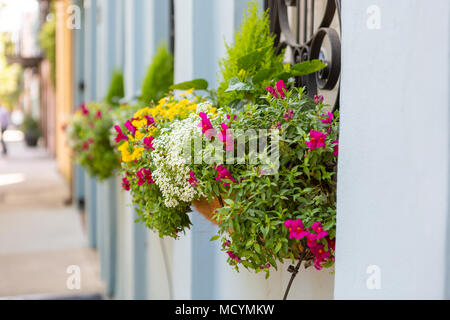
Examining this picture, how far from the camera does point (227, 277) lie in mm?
2590

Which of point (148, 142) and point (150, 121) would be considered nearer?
point (148, 142)

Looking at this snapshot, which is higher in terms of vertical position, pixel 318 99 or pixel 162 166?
pixel 318 99

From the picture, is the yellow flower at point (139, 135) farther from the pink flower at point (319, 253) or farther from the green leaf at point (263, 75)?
the pink flower at point (319, 253)

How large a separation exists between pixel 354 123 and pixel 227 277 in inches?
57.7

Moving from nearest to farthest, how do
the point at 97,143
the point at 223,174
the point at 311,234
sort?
1. the point at 311,234
2. the point at 223,174
3. the point at 97,143

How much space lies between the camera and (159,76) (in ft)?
11.8

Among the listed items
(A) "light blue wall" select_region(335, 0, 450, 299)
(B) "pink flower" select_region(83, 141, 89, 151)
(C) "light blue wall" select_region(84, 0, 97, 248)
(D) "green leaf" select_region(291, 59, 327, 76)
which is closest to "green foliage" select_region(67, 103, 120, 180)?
(B) "pink flower" select_region(83, 141, 89, 151)

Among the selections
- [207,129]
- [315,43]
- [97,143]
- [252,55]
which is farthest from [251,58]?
[97,143]

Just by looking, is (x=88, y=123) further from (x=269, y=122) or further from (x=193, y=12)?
(x=269, y=122)

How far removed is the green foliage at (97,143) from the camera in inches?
190

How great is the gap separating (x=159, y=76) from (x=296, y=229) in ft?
A: 7.93

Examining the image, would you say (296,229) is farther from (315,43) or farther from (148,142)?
(315,43)

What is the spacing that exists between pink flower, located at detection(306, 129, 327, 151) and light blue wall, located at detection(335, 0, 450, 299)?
5 cm

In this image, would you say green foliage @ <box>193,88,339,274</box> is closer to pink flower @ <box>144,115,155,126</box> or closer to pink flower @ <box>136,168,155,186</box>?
pink flower @ <box>136,168,155,186</box>
